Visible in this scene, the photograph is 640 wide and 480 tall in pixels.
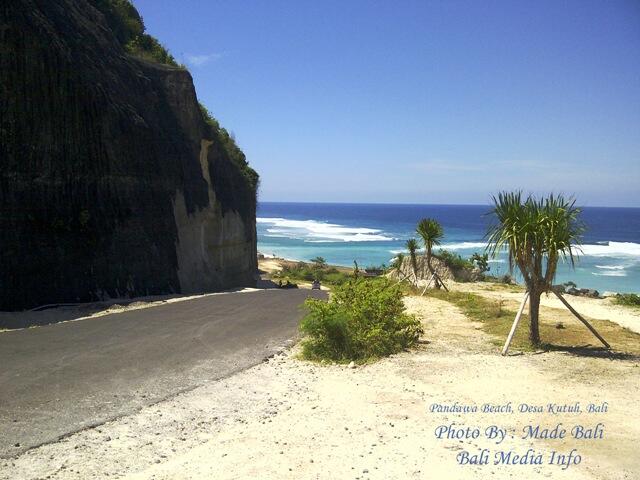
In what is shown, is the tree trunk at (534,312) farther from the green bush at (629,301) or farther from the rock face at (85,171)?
the rock face at (85,171)

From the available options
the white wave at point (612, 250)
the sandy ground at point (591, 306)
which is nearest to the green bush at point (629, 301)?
the sandy ground at point (591, 306)

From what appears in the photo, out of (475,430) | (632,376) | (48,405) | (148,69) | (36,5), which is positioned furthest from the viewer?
(148,69)

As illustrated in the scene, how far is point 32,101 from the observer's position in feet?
A: 54.7

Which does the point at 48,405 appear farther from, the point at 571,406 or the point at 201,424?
the point at 571,406

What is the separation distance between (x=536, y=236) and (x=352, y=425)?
6831 mm

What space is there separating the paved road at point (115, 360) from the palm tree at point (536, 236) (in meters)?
5.91

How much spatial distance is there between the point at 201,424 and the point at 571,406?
5562 mm

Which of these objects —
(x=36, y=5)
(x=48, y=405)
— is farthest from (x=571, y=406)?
(x=36, y=5)

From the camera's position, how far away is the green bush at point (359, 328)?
11734 mm

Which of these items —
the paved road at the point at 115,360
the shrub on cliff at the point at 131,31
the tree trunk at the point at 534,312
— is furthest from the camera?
the shrub on cliff at the point at 131,31

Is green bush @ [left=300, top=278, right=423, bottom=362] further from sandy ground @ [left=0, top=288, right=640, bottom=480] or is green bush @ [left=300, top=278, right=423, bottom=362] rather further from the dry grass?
the dry grass

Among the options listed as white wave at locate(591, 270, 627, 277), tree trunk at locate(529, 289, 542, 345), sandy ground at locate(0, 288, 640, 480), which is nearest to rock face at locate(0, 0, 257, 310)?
sandy ground at locate(0, 288, 640, 480)

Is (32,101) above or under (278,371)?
above

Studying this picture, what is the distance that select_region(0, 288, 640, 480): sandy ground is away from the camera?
6160 millimetres
